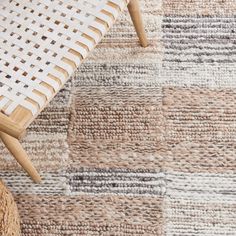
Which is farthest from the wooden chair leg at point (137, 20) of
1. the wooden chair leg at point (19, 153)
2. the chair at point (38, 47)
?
the wooden chair leg at point (19, 153)

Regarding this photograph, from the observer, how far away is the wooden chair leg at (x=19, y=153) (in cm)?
102

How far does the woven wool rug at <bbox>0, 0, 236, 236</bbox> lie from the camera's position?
3.88 feet

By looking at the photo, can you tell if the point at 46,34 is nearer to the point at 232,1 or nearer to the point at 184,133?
the point at 184,133

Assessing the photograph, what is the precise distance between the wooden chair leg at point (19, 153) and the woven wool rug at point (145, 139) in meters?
0.05

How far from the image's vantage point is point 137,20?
1295mm

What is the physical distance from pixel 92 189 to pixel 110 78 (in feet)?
1.18

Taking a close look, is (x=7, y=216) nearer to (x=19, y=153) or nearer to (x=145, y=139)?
(x=19, y=153)

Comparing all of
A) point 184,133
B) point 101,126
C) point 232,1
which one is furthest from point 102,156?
point 232,1

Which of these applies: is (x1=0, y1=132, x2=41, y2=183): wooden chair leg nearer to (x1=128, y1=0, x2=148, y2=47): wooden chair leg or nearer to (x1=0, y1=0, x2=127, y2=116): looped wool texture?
(x1=0, y1=0, x2=127, y2=116): looped wool texture

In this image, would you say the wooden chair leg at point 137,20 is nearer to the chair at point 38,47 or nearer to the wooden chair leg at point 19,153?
the chair at point 38,47

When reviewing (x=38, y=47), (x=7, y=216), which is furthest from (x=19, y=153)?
(x=38, y=47)

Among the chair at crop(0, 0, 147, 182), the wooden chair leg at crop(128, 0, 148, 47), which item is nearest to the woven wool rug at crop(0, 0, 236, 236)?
the wooden chair leg at crop(128, 0, 148, 47)

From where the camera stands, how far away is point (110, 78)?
137 cm

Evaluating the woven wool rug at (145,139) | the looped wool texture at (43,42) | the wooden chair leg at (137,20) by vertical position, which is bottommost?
the woven wool rug at (145,139)
